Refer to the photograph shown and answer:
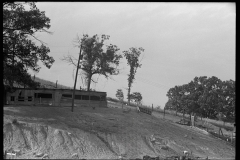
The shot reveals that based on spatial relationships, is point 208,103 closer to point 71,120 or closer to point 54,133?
point 71,120

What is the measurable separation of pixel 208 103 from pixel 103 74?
58.6ft

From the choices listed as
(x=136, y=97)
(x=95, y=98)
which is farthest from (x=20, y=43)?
(x=136, y=97)

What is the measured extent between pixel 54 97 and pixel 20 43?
14.0m

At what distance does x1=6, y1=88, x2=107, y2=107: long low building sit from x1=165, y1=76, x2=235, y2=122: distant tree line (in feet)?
54.6

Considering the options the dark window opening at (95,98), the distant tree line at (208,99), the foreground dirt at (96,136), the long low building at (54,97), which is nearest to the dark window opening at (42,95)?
the long low building at (54,97)

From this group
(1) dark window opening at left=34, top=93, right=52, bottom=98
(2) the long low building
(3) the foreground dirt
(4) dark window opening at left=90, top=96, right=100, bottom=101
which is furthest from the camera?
(4) dark window opening at left=90, top=96, right=100, bottom=101

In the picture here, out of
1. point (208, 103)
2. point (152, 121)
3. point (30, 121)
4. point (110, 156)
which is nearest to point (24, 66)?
point (30, 121)

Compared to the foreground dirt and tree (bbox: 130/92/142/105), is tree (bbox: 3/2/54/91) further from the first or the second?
tree (bbox: 130/92/142/105)

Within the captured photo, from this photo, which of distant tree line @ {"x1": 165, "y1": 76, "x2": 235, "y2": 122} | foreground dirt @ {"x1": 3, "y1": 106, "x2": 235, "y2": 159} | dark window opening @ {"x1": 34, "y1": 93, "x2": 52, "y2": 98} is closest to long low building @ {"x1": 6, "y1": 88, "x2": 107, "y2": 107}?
dark window opening @ {"x1": 34, "y1": 93, "x2": 52, "y2": 98}

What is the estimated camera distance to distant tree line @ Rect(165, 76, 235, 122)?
53094 millimetres

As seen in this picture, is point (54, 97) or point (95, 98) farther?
point (95, 98)

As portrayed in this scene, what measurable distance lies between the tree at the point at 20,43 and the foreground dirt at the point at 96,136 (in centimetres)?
396

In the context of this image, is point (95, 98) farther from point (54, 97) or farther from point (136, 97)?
point (136, 97)

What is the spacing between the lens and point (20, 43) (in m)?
32.9
